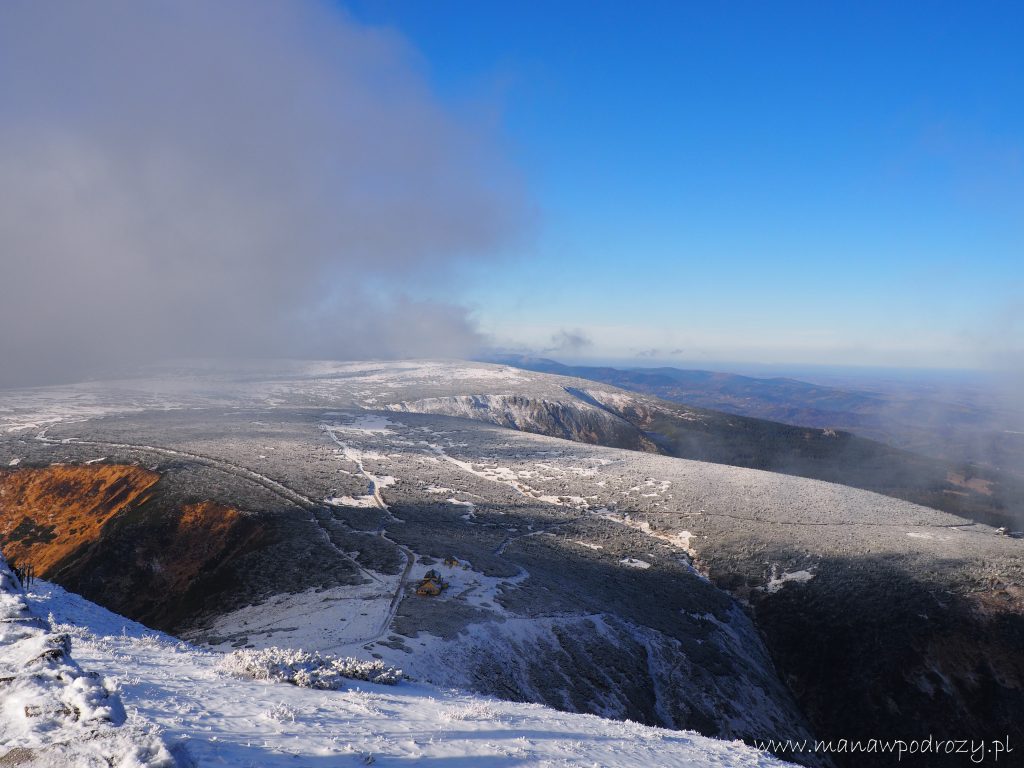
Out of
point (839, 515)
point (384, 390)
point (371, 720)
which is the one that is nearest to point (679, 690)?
point (371, 720)

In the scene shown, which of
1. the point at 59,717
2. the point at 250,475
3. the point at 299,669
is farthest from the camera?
the point at 250,475

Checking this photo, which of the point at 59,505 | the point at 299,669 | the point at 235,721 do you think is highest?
the point at 235,721

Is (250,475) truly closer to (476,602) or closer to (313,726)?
(476,602)

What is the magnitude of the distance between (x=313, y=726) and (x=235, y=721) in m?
1.37

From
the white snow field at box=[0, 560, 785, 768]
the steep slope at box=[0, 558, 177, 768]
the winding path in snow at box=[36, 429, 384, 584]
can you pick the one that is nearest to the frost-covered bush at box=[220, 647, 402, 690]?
the white snow field at box=[0, 560, 785, 768]

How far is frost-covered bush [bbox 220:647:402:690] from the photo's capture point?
13.0m

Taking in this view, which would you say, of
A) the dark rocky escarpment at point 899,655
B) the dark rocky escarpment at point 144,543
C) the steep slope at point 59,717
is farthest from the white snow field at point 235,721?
the dark rocky escarpment at point 899,655

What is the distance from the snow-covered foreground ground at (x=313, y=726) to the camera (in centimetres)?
802

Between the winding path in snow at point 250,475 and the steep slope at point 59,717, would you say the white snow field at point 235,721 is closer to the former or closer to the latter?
the steep slope at point 59,717

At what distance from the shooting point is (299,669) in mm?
13477

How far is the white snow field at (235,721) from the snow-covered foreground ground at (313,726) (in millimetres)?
30

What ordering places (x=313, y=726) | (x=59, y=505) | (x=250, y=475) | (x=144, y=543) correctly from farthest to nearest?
(x=250, y=475) → (x=59, y=505) → (x=144, y=543) → (x=313, y=726)

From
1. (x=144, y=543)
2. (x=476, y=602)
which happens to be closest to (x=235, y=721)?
(x=476, y=602)

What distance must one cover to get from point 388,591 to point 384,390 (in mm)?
91866
